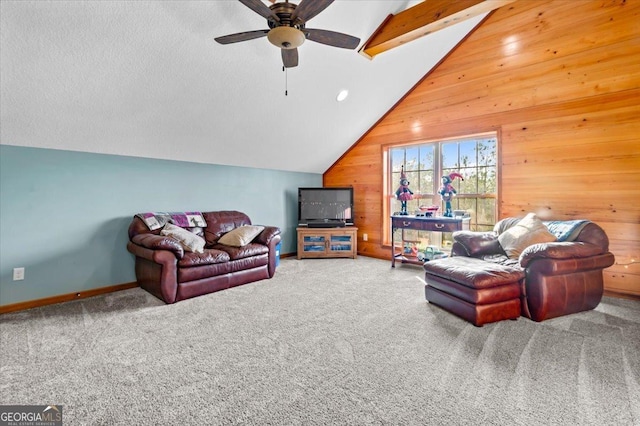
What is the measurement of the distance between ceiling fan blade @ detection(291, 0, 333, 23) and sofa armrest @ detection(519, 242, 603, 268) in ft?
8.57

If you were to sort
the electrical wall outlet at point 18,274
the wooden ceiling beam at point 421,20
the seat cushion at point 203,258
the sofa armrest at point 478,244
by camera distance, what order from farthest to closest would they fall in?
the sofa armrest at point 478,244 < the seat cushion at point 203,258 < the wooden ceiling beam at point 421,20 < the electrical wall outlet at point 18,274

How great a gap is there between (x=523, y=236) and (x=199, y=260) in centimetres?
350

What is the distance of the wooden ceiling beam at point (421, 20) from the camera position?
3.03m

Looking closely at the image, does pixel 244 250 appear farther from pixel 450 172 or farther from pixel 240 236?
pixel 450 172

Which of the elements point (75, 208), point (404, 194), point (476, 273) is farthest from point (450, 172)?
point (75, 208)

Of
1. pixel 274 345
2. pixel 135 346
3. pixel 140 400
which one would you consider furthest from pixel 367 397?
pixel 135 346

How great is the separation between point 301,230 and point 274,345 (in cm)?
308

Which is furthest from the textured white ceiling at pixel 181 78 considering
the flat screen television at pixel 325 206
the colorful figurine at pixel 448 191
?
the colorful figurine at pixel 448 191

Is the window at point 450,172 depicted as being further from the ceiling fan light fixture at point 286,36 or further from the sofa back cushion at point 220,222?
the ceiling fan light fixture at point 286,36

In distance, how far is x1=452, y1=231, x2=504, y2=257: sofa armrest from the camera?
3242mm

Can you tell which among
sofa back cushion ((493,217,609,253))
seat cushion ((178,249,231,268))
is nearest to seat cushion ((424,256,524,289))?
sofa back cushion ((493,217,609,253))

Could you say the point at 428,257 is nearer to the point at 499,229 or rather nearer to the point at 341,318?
the point at 499,229

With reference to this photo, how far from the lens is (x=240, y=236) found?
3.86 meters

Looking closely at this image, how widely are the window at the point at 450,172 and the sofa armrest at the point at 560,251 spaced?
1437 mm
